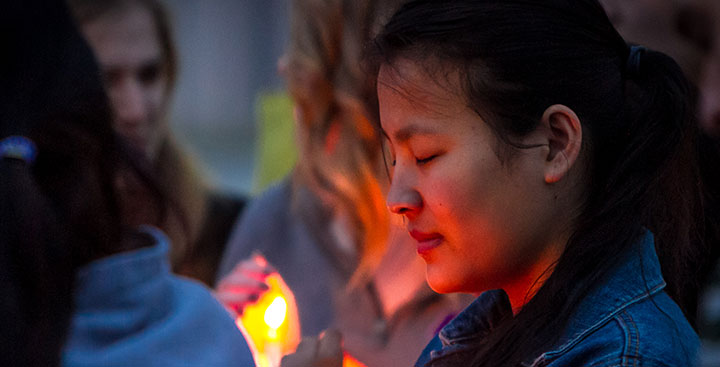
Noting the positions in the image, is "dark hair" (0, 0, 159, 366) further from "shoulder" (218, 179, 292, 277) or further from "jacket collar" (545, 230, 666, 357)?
"shoulder" (218, 179, 292, 277)

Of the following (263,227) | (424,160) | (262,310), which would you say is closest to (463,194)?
(424,160)

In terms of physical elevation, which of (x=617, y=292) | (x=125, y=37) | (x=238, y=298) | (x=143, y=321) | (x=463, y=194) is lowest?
(x=238, y=298)

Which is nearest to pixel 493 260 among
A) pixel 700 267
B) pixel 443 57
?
pixel 443 57

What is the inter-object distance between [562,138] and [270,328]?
3.10ft

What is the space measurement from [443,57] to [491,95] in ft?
0.30

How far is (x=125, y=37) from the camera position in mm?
3385

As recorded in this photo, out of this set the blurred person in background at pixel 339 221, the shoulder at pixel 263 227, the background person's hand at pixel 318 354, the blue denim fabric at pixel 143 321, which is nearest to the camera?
the background person's hand at pixel 318 354

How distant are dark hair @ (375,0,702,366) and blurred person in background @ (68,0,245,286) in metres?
2.09

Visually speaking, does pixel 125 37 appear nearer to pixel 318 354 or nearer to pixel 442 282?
pixel 318 354

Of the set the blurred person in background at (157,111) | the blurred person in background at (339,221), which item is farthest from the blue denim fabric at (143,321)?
the blurred person in background at (157,111)

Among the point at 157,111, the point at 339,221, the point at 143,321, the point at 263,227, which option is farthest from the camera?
the point at 157,111

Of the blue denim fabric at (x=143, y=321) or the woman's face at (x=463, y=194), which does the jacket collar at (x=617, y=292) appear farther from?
the blue denim fabric at (x=143, y=321)

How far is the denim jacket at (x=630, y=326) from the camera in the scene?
1136 mm

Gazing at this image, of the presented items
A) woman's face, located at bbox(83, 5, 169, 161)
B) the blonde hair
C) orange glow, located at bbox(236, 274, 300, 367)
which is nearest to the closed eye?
orange glow, located at bbox(236, 274, 300, 367)
